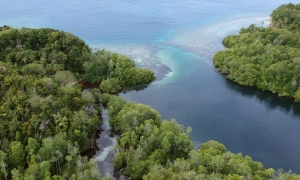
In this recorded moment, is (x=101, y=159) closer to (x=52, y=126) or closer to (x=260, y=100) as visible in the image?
(x=52, y=126)

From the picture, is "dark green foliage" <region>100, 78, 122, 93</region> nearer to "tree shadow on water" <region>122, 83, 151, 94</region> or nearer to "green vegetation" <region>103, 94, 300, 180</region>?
"tree shadow on water" <region>122, 83, 151, 94</region>

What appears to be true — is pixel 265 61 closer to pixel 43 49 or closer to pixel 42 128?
pixel 43 49

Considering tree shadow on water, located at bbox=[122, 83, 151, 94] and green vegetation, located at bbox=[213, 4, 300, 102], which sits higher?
green vegetation, located at bbox=[213, 4, 300, 102]

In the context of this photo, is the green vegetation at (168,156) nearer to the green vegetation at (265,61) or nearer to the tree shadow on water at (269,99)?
the tree shadow on water at (269,99)

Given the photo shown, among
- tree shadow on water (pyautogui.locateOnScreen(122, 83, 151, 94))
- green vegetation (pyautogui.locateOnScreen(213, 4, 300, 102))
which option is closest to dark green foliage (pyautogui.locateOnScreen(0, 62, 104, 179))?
tree shadow on water (pyautogui.locateOnScreen(122, 83, 151, 94))

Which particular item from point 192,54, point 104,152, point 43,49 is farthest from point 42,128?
point 192,54

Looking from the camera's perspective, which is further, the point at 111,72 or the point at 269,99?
the point at 111,72

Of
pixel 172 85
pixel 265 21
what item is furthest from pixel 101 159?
pixel 265 21
